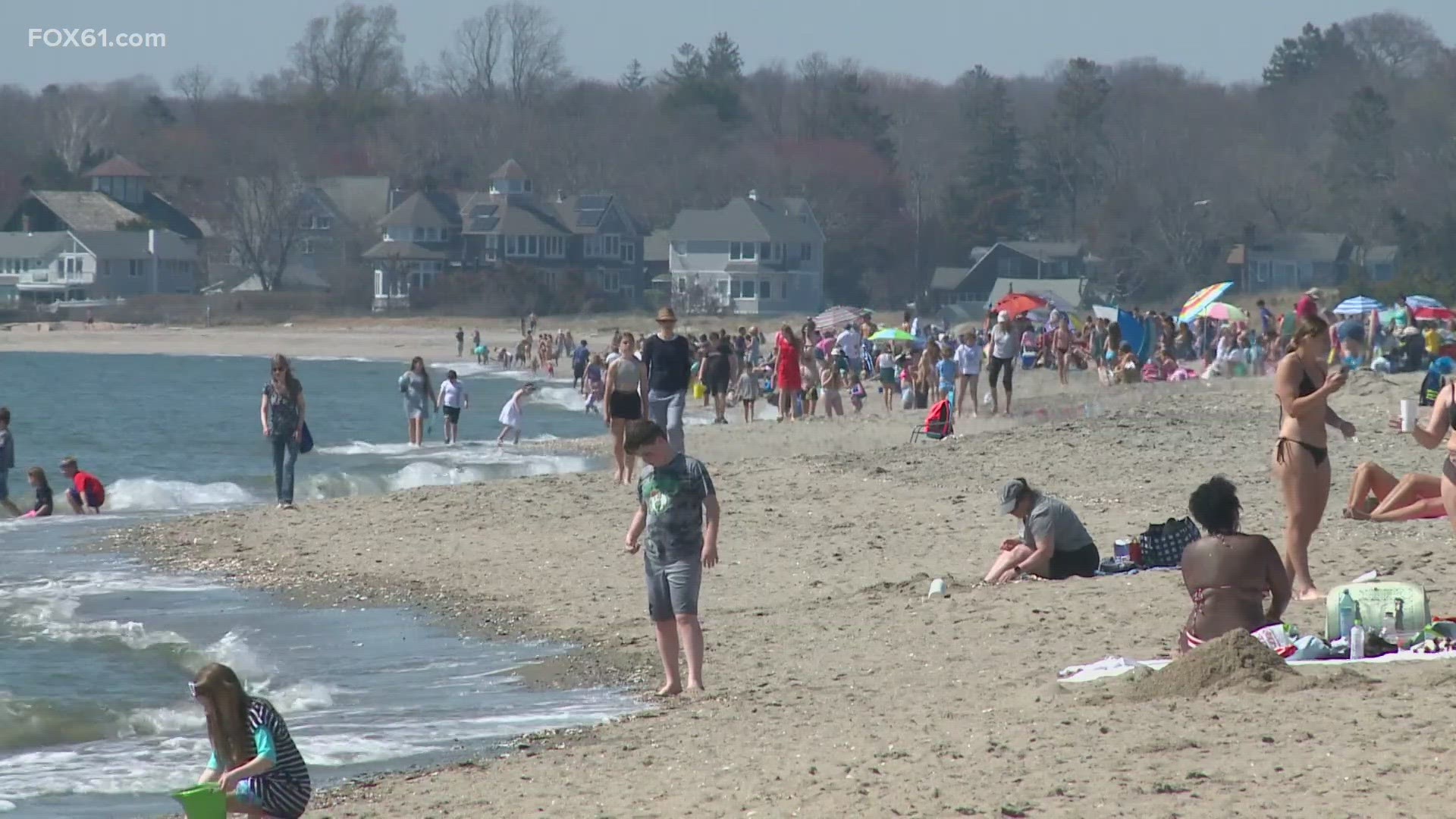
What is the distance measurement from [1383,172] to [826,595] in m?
85.6

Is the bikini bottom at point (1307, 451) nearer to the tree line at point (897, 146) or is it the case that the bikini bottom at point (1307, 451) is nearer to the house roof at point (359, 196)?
the tree line at point (897, 146)

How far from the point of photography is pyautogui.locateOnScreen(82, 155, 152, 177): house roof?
10462 cm

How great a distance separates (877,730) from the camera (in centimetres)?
766

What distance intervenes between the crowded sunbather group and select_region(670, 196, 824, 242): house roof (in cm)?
8124

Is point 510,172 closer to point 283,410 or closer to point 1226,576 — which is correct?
point 283,410

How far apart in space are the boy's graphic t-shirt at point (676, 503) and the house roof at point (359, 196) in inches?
3879

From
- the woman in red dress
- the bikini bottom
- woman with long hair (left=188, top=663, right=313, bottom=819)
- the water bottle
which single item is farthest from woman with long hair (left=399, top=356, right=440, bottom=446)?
woman with long hair (left=188, top=663, right=313, bottom=819)

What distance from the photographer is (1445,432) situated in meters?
8.83

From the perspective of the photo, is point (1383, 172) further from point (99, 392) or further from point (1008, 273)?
point (99, 392)

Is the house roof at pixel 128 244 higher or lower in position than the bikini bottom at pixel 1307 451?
higher

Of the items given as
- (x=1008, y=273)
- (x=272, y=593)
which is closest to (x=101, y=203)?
(x=1008, y=273)

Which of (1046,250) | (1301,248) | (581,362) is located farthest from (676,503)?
(1046,250)

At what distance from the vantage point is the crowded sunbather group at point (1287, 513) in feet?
26.7

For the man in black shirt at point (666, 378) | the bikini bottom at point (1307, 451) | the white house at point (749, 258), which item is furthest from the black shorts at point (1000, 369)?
the white house at point (749, 258)
